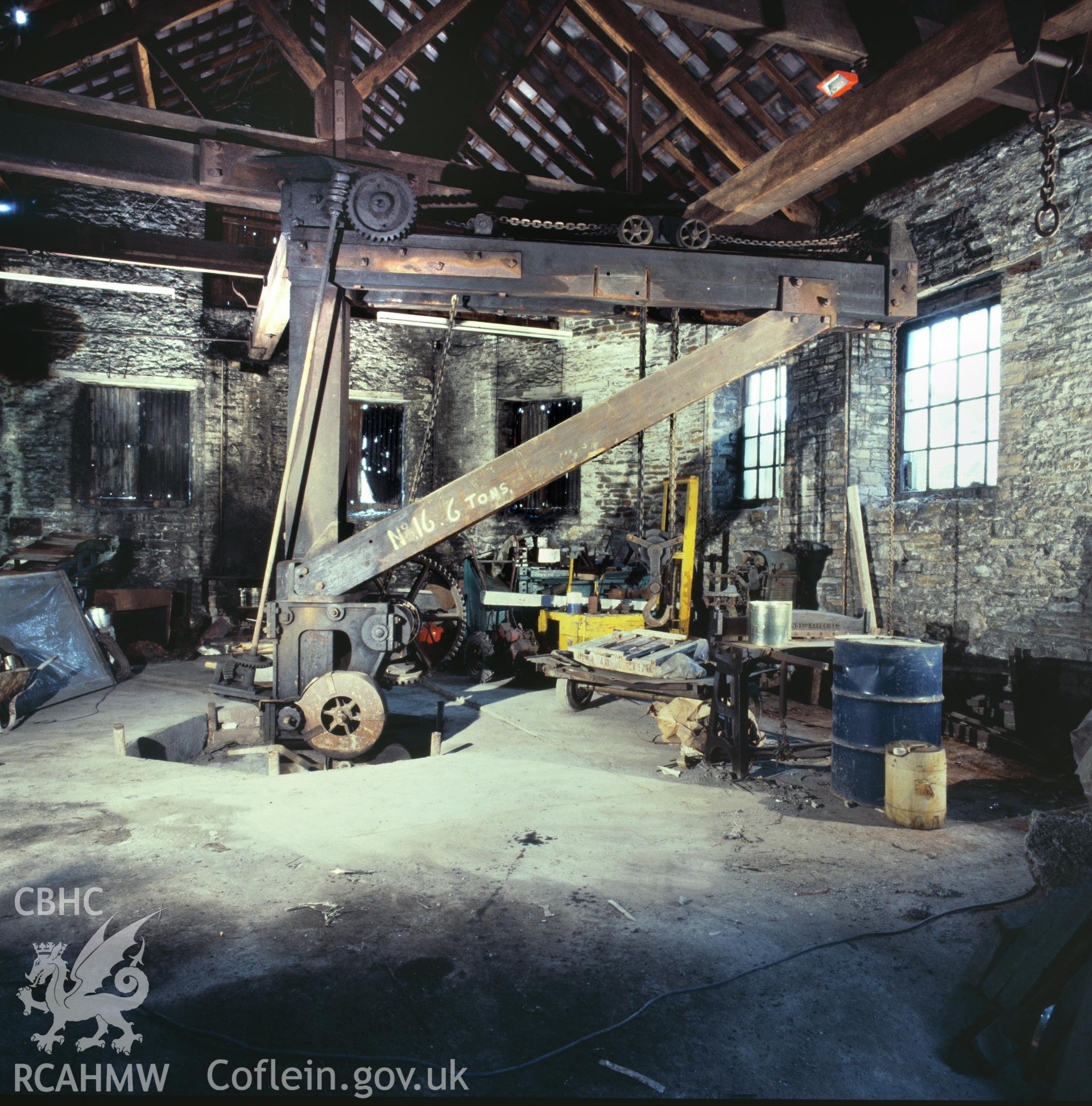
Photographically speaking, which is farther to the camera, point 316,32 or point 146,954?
point 316,32

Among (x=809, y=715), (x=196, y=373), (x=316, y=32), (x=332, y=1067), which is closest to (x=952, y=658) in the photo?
(x=809, y=715)

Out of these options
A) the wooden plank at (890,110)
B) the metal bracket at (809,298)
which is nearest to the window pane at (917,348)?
the wooden plank at (890,110)

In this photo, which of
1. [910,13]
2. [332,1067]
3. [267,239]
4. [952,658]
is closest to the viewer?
[332,1067]

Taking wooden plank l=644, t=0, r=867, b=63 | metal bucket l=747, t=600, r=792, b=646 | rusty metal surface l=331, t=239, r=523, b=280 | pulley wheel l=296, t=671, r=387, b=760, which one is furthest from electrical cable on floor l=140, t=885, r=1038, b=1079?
wooden plank l=644, t=0, r=867, b=63

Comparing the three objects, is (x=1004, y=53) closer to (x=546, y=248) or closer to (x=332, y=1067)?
(x=546, y=248)

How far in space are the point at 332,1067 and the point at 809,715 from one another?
623 centimetres

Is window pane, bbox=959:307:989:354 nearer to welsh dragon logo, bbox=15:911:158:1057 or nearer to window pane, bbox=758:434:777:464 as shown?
window pane, bbox=758:434:777:464

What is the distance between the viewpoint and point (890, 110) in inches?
181

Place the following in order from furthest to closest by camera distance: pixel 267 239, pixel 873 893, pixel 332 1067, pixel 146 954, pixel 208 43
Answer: pixel 267 239
pixel 208 43
pixel 873 893
pixel 146 954
pixel 332 1067

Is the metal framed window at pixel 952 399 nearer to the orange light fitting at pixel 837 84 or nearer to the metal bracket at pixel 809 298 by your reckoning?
the metal bracket at pixel 809 298

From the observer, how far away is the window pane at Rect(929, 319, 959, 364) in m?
7.52

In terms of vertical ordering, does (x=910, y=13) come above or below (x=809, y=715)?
above

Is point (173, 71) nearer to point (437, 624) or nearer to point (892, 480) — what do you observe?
point (437, 624)

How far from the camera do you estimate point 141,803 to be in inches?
162
